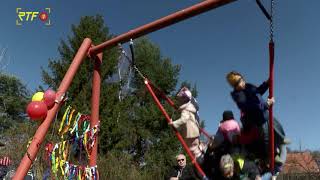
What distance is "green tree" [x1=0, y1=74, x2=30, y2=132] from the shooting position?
38688 mm

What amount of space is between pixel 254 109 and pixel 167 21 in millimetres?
2115

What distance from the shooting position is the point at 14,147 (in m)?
14.9

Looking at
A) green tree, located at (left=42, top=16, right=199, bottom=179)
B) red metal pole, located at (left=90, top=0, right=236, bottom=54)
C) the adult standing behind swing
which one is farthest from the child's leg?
green tree, located at (left=42, top=16, right=199, bottom=179)

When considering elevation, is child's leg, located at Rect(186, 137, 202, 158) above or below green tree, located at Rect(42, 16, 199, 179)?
below

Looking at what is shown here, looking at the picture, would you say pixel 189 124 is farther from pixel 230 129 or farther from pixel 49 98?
pixel 49 98

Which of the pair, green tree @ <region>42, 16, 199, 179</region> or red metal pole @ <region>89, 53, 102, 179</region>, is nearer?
red metal pole @ <region>89, 53, 102, 179</region>

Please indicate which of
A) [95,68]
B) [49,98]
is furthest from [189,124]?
[95,68]

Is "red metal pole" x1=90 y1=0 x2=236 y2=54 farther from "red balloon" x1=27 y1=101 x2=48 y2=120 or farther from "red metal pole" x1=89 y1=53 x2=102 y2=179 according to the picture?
"red balloon" x1=27 y1=101 x2=48 y2=120

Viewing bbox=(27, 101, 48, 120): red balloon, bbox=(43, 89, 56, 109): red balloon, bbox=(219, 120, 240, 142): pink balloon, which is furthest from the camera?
bbox=(43, 89, 56, 109): red balloon

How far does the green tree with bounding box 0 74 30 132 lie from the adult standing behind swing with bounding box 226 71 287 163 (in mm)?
35206

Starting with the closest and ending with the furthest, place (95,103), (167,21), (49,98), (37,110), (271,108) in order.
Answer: (271,108) → (37,110) → (167,21) → (49,98) → (95,103)

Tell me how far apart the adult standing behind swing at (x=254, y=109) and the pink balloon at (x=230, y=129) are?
106 mm

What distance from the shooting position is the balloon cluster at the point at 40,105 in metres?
6.19

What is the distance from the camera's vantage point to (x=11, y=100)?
39125 millimetres
